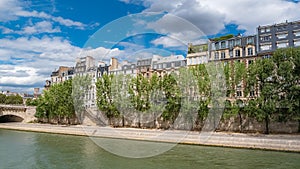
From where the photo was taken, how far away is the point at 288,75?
19172mm

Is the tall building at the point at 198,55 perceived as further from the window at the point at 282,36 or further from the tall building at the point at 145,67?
the window at the point at 282,36

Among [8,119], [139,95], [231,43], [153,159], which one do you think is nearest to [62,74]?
[8,119]

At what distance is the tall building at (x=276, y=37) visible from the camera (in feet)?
86.0

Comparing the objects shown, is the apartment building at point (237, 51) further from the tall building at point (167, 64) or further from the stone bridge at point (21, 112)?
the stone bridge at point (21, 112)

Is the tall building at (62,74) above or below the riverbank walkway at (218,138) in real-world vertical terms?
above

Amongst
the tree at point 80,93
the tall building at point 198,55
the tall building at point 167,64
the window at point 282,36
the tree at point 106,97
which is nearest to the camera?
the window at point 282,36

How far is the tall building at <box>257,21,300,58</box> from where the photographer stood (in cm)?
2622

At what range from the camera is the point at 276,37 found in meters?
27.1

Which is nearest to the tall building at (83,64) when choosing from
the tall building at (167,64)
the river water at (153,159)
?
the tall building at (167,64)

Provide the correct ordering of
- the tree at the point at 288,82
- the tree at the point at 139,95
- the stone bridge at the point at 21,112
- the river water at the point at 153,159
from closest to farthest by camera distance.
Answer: the river water at the point at 153,159 < the tree at the point at 288,82 < the tree at the point at 139,95 < the stone bridge at the point at 21,112

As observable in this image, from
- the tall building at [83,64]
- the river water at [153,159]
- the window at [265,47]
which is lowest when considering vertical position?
the river water at [153,159]

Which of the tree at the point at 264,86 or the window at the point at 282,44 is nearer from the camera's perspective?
the tree at the point at 264,86

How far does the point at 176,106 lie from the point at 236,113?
5.26 metres

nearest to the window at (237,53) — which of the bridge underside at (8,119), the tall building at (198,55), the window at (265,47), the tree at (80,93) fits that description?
the window at (265,47)
